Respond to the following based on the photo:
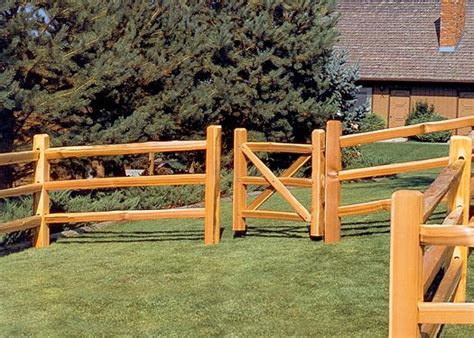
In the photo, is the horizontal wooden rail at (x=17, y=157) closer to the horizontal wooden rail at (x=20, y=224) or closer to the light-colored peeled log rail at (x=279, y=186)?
the horizontal wooden rail at (x=20, y=224)

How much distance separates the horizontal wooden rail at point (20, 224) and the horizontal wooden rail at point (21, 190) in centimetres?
33

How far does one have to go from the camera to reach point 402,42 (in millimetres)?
41719

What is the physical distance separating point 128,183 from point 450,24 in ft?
108

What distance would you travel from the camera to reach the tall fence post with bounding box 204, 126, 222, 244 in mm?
10016

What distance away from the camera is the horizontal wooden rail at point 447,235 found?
3762 mm

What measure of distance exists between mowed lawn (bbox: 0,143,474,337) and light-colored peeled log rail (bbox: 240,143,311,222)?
356mm

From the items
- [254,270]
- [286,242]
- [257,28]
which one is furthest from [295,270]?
[257,28]

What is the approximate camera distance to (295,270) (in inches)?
335

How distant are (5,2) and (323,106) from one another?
9.06 meters

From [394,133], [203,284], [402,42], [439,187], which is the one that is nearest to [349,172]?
[394,133]

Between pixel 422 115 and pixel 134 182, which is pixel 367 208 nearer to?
pixel 134 182

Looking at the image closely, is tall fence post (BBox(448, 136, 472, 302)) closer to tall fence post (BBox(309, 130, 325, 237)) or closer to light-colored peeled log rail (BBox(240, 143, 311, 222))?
tall fence post (BBox(309, 130, 325, 237))

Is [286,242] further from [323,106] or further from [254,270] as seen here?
[323,106]

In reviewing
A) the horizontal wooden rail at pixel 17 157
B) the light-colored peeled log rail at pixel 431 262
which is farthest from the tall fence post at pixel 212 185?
the light-colored peeled log rail at pixel 431 262
